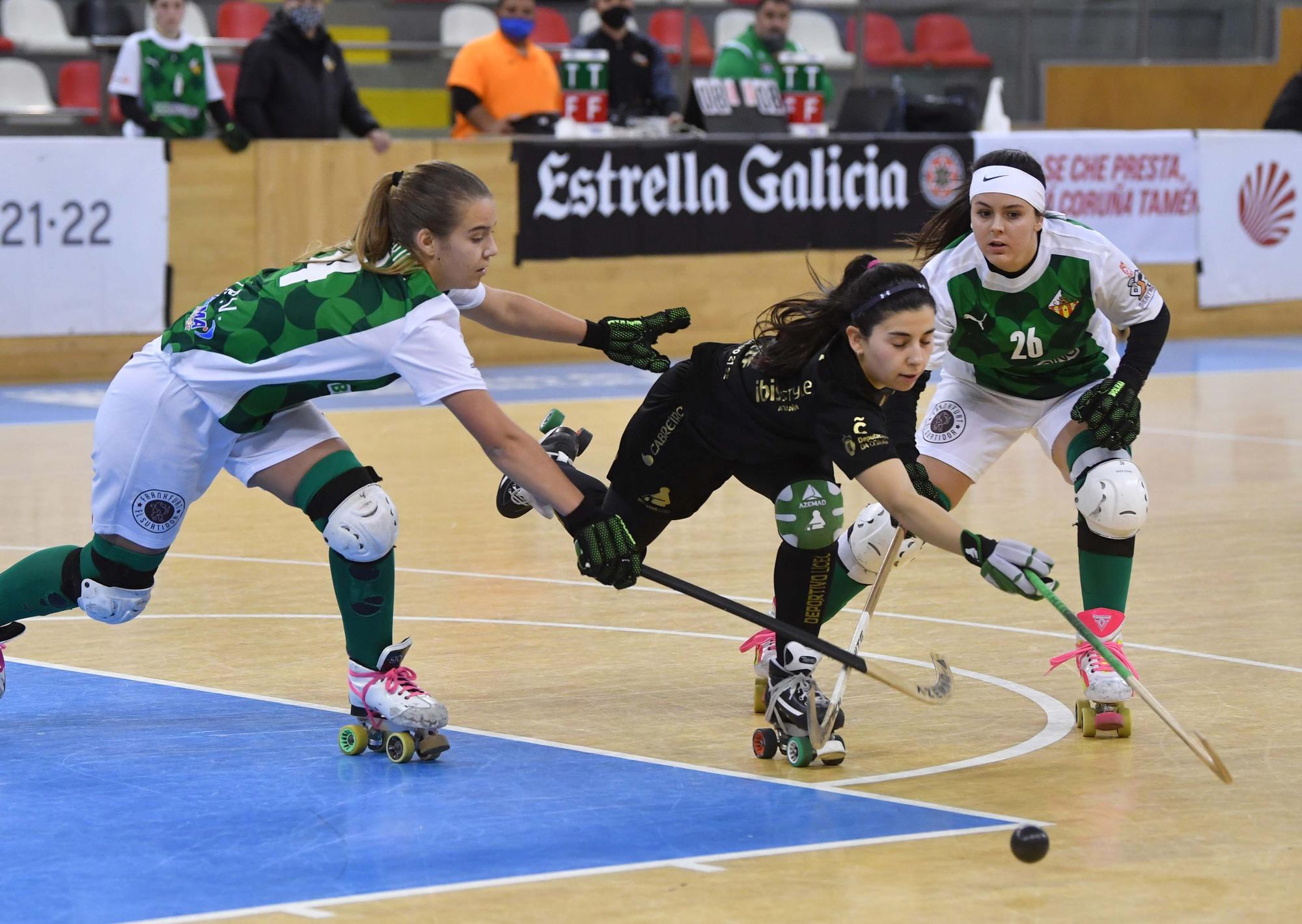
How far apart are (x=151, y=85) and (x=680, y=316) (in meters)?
8.43

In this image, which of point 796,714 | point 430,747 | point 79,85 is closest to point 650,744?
point 796,714

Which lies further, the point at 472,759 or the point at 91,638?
the point at 91,638

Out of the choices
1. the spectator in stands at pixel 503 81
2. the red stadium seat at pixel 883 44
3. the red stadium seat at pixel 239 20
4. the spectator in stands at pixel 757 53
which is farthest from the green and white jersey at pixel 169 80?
the red stadium seat at pixel 883 44

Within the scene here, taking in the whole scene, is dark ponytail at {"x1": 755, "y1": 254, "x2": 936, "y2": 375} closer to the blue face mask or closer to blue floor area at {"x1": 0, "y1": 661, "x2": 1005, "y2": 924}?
blue floor area at {"x1": 0, "y1": 661, "x2": 1005, "y2": 924}

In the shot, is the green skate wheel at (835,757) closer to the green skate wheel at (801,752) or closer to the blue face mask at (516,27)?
the green skate wheel at (801,752)

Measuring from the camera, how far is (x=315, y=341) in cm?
470

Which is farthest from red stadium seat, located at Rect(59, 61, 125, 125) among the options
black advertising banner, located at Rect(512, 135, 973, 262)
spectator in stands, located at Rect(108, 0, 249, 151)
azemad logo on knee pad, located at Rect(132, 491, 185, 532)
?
azemad logo on knee pad, located at Rect(132, 491, 185, 532)

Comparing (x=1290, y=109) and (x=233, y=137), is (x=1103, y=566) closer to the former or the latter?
(x=233, y=137)

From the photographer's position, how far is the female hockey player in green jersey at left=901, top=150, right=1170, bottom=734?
5.38 m

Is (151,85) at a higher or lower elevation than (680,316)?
higher

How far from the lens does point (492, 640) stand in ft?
20.5

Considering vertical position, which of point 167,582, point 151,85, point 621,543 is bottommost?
point 167,582

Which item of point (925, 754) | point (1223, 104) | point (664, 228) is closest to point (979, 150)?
point (664, 228)

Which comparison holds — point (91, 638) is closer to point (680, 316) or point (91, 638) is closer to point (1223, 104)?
point (680, 316)
